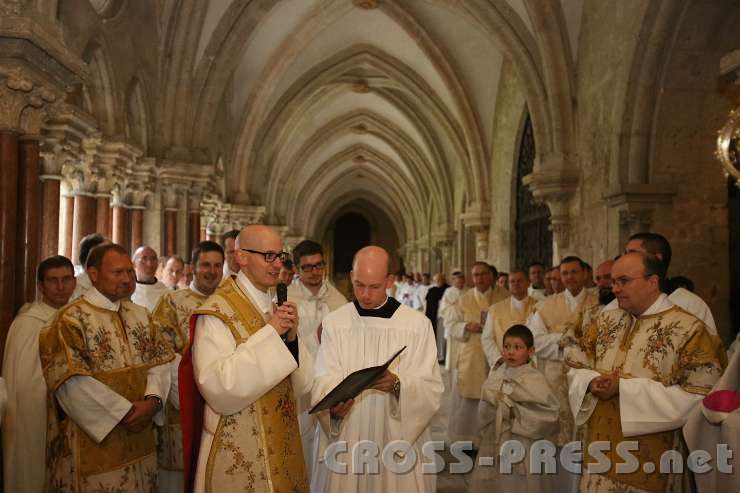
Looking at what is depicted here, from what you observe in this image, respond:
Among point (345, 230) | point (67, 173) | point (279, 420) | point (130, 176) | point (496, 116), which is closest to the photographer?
point (279, 420)

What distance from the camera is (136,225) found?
941cm

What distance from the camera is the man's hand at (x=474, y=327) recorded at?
6629 millimetres

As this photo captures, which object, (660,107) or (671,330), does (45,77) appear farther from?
(660,107)

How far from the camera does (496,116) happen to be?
1348 cm

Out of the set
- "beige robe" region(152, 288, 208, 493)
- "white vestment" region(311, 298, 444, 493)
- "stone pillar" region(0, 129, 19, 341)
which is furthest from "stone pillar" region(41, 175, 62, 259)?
"white vestment" region(311, 298, 444, 493)

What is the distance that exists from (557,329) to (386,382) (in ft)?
9.24

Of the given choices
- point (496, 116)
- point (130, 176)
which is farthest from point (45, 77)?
point (496, 116)

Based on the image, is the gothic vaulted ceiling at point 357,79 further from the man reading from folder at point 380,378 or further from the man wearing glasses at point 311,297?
the man reading from folder at point 380,378

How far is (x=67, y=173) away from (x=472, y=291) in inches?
184

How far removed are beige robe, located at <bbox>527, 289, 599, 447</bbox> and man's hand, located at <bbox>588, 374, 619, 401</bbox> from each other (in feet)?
6.61

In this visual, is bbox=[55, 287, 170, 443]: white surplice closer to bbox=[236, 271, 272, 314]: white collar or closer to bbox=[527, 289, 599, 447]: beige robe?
bbox=[236, 271, 272, 314]: white collar

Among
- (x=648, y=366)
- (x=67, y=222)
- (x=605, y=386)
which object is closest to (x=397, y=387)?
(x=605, y=386)

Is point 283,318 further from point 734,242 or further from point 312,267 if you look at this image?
point 734,242

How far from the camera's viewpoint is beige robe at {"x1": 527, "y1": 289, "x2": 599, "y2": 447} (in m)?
5.22
